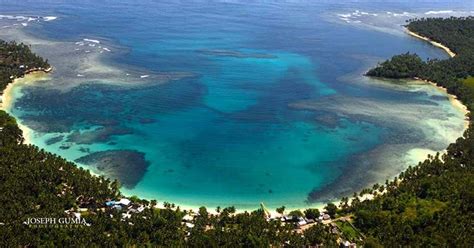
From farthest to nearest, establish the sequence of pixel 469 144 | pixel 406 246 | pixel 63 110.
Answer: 1. pixel 63 110
2. pixel 469 144
3. pixel 406 246

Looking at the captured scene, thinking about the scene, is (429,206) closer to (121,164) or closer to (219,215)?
(219,215)

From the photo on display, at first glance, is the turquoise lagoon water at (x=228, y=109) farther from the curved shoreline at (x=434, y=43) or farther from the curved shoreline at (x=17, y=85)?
the curved shoreline at (x=434, y=43)

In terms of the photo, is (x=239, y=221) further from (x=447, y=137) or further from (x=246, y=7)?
(x=246, y=7)

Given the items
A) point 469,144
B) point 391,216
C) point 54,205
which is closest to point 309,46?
point 469,144

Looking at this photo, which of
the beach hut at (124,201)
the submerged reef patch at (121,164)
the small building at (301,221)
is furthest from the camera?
the submerged reef patch at (121,164)

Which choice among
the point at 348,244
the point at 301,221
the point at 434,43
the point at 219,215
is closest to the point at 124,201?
the point at 219,215

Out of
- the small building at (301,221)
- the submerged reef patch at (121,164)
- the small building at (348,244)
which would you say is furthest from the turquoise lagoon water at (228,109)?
the small building at (348,244)
